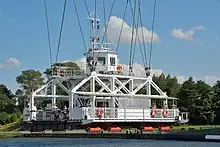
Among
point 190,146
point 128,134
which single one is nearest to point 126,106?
point 128,134

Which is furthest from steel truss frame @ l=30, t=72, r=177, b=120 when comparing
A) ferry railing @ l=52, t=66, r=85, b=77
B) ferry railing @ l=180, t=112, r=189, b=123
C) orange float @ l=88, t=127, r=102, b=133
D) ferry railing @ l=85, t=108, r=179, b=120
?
ferry railing @ l=180, t=112, r=189, b=123

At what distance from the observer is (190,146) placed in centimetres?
4900

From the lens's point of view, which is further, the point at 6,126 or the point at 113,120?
the point at 6,126

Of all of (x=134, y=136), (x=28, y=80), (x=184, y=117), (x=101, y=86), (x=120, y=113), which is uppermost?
(x=28, y=80)

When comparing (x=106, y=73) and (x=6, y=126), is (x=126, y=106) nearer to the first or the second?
(x=106, y=73)

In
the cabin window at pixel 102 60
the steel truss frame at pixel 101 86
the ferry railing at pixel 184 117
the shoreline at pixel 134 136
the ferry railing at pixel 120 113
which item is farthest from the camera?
the ferry railing at pixel 184 117

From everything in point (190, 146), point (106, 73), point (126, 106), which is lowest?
point (190, 146)

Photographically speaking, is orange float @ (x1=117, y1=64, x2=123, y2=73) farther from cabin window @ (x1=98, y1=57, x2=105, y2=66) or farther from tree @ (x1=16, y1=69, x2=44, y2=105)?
tree @ (x1=16, y1=69, x2=44, y2=105)

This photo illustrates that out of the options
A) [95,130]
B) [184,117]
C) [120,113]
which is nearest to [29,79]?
[184,117]

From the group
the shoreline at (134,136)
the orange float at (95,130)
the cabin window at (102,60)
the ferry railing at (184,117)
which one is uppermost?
the cabin window at (102,60)

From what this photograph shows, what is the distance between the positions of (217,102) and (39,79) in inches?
2557

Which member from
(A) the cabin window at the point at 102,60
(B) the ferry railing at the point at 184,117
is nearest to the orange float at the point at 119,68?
(A) the cabin window at the point at 102,60

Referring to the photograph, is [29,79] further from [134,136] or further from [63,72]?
[134,136]

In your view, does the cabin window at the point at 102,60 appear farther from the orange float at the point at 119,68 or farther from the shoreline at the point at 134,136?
the shoreline at the point at 134,136
